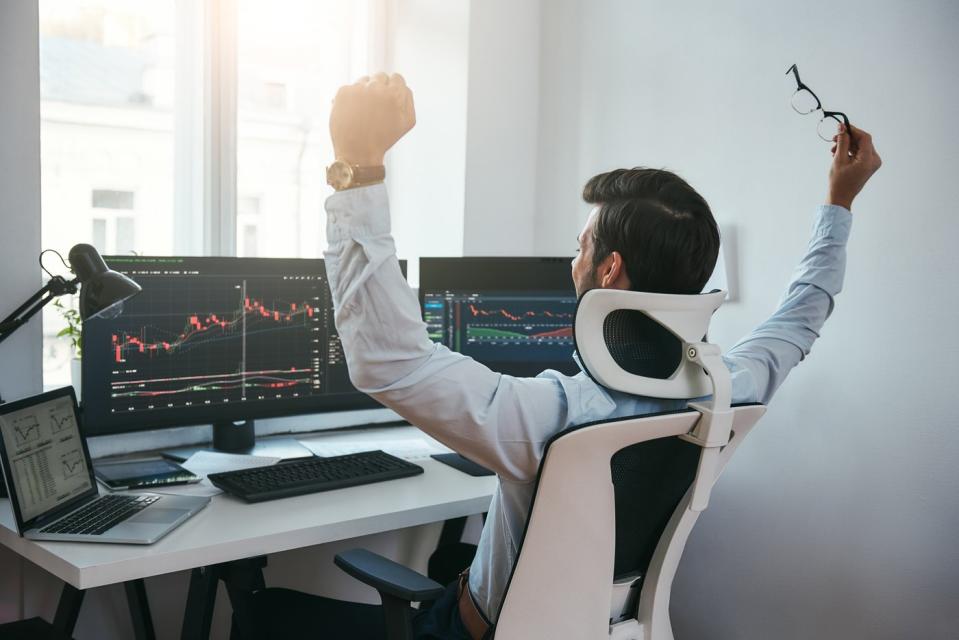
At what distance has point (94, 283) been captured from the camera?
5.21 feet

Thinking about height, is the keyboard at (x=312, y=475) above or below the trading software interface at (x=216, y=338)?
below

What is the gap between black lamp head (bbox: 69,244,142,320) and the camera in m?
1.58

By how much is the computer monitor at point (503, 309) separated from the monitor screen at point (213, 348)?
29 cm

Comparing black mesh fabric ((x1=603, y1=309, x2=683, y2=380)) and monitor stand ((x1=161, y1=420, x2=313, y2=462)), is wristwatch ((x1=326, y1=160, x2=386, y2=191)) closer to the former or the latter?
black mesh fabric ((x1=603, y1=309, x2=683, y2=380))

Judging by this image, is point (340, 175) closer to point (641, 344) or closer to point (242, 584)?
point (641, 344)

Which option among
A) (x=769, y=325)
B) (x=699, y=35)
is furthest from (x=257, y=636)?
(x=699, y=35)

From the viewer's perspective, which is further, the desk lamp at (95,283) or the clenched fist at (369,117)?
the desk lamp at (95,283)

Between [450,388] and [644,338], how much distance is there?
32 centimetres

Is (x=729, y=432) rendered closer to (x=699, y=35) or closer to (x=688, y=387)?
(x=688, y=387)

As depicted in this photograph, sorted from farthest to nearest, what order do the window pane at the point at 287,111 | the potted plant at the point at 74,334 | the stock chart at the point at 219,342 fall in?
1. the window pane at the point at 287,111
2. the potted plant at the point at 74,334
3. the stock chart at the point at 219,342

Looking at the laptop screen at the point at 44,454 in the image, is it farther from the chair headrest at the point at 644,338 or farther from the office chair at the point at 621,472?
the chair headrest at the point at 644,338

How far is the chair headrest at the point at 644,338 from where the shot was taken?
1122mm

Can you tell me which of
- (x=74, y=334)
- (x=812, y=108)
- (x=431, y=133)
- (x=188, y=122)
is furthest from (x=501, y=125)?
(x=74, y=334)

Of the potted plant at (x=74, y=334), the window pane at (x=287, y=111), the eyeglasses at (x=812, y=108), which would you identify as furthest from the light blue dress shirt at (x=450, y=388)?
the window pane at (x=287, y=111)
